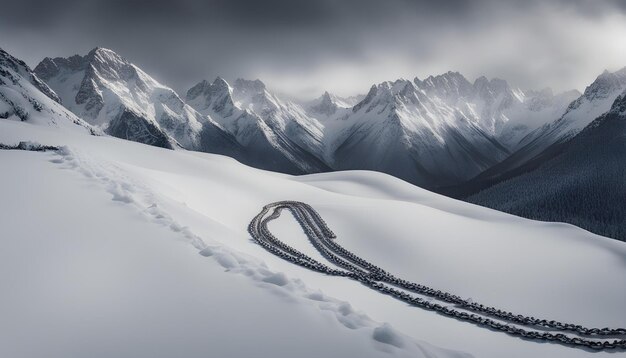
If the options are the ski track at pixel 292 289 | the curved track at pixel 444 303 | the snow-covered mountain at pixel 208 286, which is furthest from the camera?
the curved track at pixel 444 303

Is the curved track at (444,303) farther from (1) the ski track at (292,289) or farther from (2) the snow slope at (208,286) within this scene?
(1) the ski track at (292,289)

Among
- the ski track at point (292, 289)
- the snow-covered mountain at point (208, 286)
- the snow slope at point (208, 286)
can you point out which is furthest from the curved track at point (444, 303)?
the ski track at point (292, 289)

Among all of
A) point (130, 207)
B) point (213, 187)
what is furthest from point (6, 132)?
point (130, 207)

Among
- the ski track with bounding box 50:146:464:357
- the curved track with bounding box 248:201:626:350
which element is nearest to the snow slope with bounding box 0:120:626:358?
the ski track with bounding box 50:146:464:357

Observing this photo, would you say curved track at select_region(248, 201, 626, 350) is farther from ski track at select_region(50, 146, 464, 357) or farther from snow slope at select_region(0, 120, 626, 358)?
ski track at select_region(50, 146, 464, 357)

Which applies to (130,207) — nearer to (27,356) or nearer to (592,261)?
(27,356)

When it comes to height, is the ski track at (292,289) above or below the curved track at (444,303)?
below
